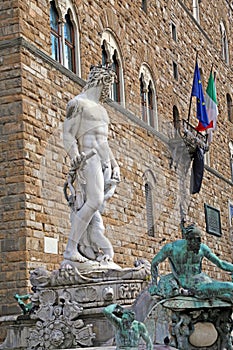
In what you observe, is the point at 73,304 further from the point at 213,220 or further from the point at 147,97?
the point at 213,220

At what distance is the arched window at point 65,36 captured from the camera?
43.5 feet

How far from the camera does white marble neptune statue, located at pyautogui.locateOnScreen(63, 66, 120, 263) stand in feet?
29.3

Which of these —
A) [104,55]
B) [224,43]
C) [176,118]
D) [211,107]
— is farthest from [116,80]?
[224,43]

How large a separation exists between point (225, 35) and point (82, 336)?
22.6 m

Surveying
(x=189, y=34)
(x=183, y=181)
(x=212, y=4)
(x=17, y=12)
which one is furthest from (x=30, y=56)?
(x=212, y=4)

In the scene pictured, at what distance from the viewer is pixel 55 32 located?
523 inches

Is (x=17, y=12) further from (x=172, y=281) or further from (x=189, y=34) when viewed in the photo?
(x=189, y=34)

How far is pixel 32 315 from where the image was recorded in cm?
863

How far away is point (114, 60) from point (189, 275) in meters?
11.8

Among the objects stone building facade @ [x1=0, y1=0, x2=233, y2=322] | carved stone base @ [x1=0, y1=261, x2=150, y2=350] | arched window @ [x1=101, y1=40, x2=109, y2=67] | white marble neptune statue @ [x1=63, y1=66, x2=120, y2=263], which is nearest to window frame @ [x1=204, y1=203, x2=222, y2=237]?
stone building facade @ [x1=0, y1=0, x2=233, y2=322]

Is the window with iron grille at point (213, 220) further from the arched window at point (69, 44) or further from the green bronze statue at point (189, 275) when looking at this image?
the green bronze statue at point (189, 275)

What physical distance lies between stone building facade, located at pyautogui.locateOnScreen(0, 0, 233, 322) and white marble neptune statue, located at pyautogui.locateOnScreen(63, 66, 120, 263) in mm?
325

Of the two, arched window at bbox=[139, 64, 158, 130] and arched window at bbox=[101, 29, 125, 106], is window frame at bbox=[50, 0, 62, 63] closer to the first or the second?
arched window at bbox=[101, 29, 125, 106]

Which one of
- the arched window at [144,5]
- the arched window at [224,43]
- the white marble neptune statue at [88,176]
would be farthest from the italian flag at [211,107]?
the white marble neptune statue at [88,176]
